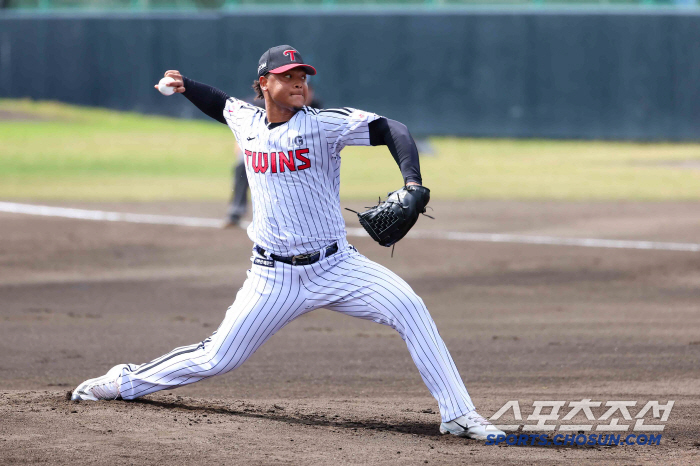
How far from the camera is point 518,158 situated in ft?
70.8

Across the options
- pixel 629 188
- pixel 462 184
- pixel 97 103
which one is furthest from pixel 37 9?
pixel 629 188

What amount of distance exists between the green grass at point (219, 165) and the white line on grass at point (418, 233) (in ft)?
5.17

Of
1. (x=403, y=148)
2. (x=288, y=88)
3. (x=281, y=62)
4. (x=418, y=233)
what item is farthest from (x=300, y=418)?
(x=418, y=233)

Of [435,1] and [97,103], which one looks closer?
[435,1]

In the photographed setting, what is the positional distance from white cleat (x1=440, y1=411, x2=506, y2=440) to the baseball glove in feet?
2.95

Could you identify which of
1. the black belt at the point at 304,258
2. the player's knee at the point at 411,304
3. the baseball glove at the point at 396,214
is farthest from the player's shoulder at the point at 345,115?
the player's knee at the point at 411,304

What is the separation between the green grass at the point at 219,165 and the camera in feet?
52.5

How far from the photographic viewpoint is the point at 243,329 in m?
4.49

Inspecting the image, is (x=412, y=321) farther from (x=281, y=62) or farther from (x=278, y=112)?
(x=281, y=62)

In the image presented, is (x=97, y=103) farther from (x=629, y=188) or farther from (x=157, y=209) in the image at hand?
(x=629, y=188)

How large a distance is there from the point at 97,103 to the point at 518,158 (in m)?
14.1

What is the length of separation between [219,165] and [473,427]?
16.6 m

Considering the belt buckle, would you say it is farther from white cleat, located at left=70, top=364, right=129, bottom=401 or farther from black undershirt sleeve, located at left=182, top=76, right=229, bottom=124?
white cleat, located at left=70, top=364, right=129, bottom=401

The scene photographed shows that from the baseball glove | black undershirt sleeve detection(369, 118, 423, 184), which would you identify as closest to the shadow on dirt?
the baseball glove
